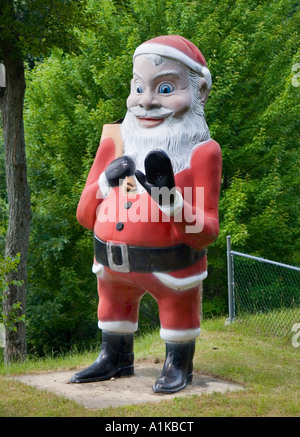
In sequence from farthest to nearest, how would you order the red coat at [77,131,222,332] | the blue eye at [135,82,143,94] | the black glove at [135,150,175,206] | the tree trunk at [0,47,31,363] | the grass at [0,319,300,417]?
the tree trunk at [0,47,31,363] → the blue eye at [135,82,143,94] → the red coat at [77,131,222,332] → the grass at [0,319,300,417] → the black glove at [135,150,175,206]

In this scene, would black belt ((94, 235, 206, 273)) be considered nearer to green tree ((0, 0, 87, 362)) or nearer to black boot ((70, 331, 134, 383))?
black boot ((70, 331, 134, 383))

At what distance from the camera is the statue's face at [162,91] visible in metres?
5.25

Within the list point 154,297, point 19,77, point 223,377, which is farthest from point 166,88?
point 19,77

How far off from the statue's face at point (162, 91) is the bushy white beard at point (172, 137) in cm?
4

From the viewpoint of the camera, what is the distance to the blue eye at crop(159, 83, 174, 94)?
5.28 meters

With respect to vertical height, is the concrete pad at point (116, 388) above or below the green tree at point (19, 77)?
below

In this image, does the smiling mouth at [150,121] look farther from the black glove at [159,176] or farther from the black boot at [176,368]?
the black boot at [176,368]

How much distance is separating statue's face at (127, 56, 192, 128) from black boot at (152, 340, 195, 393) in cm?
170

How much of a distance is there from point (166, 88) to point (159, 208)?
0.96 metres

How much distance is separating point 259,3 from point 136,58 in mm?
9336

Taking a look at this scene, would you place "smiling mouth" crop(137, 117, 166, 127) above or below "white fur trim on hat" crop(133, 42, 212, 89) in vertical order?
below

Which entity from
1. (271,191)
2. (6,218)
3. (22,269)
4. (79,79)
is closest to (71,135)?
(79,79)

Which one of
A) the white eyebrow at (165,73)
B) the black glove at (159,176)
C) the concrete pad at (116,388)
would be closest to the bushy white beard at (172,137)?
the white eyebrow at (165,73)

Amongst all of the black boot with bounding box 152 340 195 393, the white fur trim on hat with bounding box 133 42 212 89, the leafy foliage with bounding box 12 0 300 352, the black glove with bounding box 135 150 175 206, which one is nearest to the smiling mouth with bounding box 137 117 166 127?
the white fur trim on hat with bounding box 133 42 212 89
